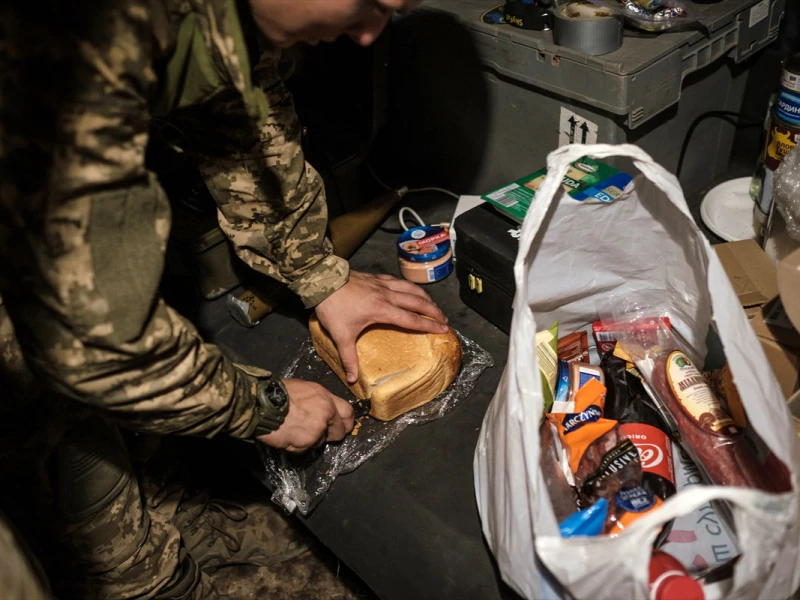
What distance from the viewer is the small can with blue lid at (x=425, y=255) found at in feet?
3.48

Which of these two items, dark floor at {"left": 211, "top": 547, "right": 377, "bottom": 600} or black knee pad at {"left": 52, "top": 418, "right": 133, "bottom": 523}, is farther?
dark floor at {"left": 211, "top": 547, "right": 377, "bottom": 600}

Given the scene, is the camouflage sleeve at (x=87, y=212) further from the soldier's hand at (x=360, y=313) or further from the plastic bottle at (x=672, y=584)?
the plastic bottle at (x=672, y=584)

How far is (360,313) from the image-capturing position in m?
0.89

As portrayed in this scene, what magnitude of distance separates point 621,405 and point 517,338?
26 centimetres

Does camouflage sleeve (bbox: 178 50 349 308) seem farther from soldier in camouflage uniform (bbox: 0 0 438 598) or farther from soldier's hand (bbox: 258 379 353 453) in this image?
soldier's hand (bbox: 258 379 353 453)

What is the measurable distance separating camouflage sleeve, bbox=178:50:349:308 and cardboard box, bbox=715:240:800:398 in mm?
509

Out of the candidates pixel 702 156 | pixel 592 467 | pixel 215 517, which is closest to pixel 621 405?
pixel 592 467

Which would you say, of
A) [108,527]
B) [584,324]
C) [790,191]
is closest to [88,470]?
[108,527]

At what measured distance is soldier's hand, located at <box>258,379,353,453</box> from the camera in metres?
0.79

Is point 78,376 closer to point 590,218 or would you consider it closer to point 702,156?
point 590,218

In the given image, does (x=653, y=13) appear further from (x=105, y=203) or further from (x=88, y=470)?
(x=88, y=470)

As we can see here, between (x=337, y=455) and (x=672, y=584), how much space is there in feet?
1.48

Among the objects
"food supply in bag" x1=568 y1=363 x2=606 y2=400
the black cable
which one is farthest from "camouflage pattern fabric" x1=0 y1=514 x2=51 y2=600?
the black cable

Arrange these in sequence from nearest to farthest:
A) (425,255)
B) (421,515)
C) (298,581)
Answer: (421,515) < (425,255) < (298,581)
